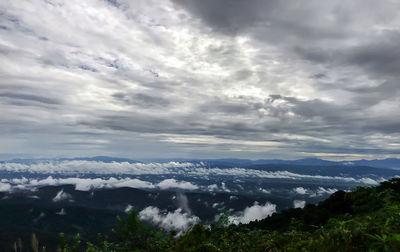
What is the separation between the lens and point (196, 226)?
35.7 feet

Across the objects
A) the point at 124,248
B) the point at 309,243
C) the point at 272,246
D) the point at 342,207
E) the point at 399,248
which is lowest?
the point at 342,207

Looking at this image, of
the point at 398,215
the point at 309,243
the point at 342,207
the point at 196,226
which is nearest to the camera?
the point at 309,243

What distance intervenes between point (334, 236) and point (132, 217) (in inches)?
339

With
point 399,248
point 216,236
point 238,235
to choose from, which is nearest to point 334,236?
point 399,248

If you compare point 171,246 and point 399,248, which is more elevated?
point 399,248

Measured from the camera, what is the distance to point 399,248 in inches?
217

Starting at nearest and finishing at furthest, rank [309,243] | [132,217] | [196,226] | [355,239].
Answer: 1. [355,239]
2. [309,243]
3. [196,226]
4. [132,217]

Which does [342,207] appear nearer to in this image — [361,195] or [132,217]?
[361,195]

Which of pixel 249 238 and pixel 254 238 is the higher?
pixel 254 238

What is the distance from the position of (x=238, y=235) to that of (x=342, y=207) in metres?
30.5

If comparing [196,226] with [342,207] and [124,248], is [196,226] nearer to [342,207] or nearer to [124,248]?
[124,248]

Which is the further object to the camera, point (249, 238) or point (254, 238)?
point (249, 238)

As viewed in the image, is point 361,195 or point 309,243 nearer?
point 309,243

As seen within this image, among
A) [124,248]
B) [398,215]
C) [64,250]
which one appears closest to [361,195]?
[398,215]
